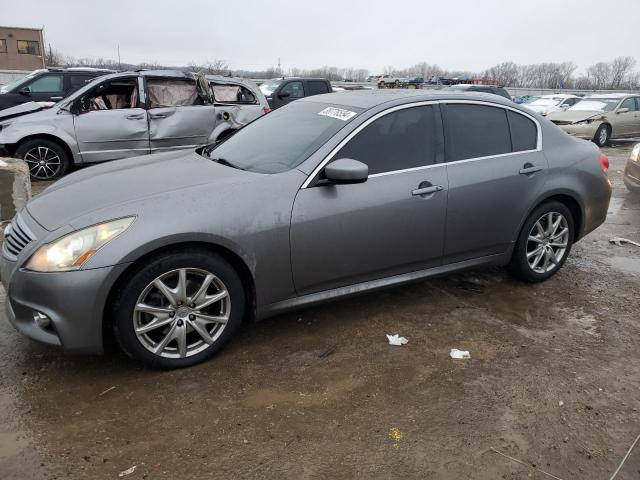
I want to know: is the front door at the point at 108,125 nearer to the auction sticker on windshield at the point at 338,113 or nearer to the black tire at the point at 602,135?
the auction sticker on windshield at the point at 338,113

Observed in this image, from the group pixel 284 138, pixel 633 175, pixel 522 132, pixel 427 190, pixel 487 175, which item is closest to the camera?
pixel 427 190

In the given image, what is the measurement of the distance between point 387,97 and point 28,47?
6510 cm

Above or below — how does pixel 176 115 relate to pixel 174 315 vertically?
above

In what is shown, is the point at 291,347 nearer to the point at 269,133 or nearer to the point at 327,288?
the point at 327,288

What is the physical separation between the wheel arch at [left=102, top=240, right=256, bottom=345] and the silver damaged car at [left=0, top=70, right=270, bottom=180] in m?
6.12

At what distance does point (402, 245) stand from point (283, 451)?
66.6 inches

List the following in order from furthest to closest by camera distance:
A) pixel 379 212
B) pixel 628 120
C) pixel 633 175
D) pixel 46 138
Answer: pixel 628 120 → pixel 46 138 → pixel 633 175 → pixel 379 212

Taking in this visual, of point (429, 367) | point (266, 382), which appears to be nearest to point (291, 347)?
point (266, 382)

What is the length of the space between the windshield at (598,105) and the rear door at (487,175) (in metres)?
13.5

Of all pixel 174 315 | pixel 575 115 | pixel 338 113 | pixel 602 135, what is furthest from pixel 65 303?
pixel 602 135

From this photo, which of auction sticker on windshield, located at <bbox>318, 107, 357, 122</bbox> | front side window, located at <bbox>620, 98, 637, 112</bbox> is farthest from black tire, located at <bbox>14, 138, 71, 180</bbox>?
front side window, located at <bbox>620, 98, 637, 112</bbox>

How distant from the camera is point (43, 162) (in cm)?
808

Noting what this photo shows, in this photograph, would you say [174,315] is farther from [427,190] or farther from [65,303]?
[427,190]

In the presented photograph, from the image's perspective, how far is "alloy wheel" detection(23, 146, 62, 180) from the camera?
8.02m
